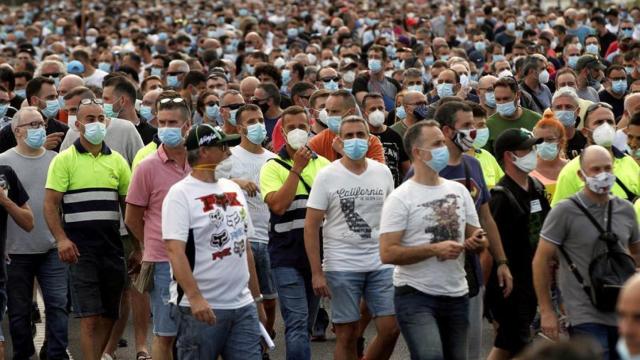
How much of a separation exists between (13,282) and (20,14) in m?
35.2

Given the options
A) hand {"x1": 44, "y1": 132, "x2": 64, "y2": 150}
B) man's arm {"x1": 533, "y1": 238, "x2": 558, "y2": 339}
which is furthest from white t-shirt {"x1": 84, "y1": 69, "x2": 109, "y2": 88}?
man's arm {"x1": 533, "y1": 238, "x2": 558, "y2": 339}

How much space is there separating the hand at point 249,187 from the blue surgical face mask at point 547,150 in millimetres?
2012

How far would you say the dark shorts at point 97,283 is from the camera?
9.50 m

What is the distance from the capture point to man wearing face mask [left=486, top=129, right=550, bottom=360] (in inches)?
339

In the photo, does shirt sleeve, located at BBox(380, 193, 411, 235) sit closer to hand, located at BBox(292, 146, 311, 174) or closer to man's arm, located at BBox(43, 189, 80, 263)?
hand, located at BBox(292, 146, 311, 174)

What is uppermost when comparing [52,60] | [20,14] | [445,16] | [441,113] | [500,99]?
[441,113]

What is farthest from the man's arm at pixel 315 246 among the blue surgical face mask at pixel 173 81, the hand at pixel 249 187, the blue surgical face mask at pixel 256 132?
the blue surgical face mask at pixel 173 81

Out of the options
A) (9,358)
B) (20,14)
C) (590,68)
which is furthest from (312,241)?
(20,14)

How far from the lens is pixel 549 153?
973cm

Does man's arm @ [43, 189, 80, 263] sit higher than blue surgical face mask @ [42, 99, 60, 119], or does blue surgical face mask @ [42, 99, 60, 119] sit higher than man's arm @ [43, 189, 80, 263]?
man's arm @ [43, 189, 80, 263]

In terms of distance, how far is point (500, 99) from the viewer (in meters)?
12.4

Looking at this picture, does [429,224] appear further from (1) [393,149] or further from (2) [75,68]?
(2) [75,68]

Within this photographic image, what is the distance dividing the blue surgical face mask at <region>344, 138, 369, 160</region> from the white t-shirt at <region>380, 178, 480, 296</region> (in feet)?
3.28

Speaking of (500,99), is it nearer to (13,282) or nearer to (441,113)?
(441,113)
